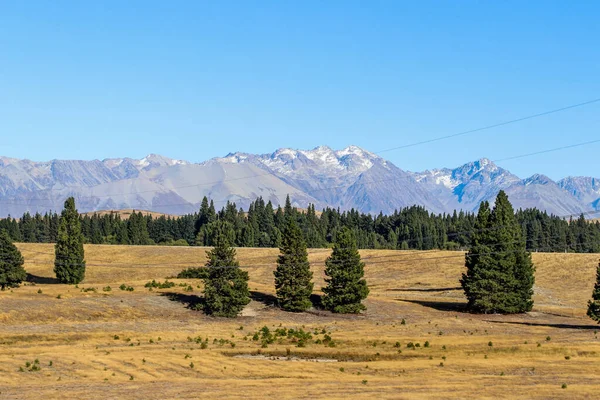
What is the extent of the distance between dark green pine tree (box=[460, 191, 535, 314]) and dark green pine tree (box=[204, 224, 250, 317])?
30958mm

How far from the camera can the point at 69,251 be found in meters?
116

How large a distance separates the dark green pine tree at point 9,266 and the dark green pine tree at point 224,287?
28627 millimetres

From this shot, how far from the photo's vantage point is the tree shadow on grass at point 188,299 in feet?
307

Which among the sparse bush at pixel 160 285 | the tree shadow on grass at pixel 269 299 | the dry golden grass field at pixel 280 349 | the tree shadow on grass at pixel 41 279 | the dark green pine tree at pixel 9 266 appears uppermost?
the dark green pine tree at pixel 9 266

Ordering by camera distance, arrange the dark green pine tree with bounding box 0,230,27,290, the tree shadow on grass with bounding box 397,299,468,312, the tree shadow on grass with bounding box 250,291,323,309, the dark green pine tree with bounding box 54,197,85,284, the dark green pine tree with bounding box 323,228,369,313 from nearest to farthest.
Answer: the dark green pine tree with bounding box 323,228,369,313
the tree shadow on grass with bounding box 250,291,323,309
the dark green pine tree with bounding box 0,230,27,290
the tree shadow on grass with bounding box 397,299,468,312
the dark green pine tree with bounding box 54,197,85,284

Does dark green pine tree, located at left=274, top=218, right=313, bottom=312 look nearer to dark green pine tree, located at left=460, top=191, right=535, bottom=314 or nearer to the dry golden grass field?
the dry golden grass field

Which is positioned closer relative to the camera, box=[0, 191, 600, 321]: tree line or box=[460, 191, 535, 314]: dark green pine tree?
box=[0, 191, 600, 321]: tree line

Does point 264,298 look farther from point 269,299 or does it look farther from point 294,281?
point 294,281

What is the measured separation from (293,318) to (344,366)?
3030cm

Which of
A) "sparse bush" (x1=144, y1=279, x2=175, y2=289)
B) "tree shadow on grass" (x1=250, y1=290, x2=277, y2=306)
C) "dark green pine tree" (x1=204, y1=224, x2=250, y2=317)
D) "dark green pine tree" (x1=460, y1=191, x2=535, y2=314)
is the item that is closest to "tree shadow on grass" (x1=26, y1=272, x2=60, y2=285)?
"sparse bush" (x1=144, y1=279, x2=175, y2=289)

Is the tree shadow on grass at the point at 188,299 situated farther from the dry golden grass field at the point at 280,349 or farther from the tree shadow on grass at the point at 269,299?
the tree shadow on grass at the point at 269,299

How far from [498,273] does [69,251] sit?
206 feet

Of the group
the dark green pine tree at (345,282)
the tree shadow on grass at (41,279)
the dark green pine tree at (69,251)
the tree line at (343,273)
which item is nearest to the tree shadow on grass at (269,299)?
the tree line at (343,273)

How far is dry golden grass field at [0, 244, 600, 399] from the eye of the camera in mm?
51312
